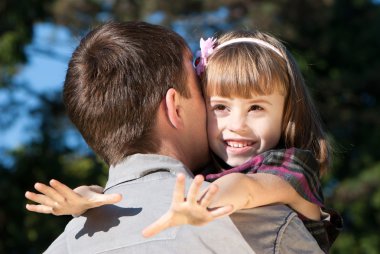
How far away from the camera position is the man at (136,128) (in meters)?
2.33

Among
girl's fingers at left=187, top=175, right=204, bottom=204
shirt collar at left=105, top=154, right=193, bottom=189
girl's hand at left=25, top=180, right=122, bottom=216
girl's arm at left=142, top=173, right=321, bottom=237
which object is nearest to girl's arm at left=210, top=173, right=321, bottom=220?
girl's arm at left=142, top=173, right=321, bottom=237

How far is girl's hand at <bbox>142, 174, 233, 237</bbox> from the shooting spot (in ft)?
6.32

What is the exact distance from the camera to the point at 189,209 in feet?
6.38

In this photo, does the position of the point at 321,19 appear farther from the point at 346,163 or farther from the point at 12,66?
the point at 12,66

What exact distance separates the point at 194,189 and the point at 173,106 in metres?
0.68

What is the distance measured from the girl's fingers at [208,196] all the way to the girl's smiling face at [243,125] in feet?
3.22

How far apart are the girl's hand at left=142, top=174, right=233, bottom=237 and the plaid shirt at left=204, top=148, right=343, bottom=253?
641 mm

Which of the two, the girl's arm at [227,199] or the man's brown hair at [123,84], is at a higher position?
the man's brown hair at [123,84]

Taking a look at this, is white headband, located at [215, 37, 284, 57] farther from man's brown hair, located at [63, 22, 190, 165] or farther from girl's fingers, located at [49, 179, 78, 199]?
girl's fingers, located at [49, 179, 78, 199]

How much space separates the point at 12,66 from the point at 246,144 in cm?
982

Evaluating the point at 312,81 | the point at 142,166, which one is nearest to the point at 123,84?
the point at 142,166

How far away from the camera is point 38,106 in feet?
47.9

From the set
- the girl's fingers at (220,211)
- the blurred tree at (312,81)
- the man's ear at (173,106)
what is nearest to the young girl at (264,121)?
the man's ear at (173,106)

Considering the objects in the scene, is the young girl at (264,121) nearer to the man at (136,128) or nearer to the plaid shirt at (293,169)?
the plaid shirt at (293,169)
